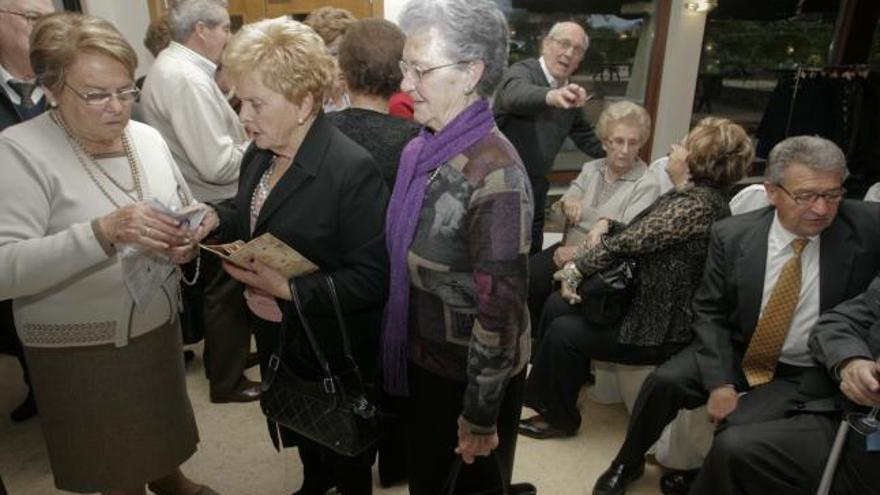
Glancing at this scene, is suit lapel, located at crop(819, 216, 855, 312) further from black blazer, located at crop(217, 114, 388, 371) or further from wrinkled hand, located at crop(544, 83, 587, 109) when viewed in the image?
black blazer, located at crop(217, 114, 388, 371)

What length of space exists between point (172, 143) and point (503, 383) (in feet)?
6.02

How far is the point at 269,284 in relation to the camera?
143 centimetres

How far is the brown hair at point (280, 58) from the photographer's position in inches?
52.9

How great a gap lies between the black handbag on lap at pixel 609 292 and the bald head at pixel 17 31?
2336 millimetres

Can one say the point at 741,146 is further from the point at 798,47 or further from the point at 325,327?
the point at 798,47

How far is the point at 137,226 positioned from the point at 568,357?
1.76 m

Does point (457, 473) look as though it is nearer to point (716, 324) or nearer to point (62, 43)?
point (716, 324)

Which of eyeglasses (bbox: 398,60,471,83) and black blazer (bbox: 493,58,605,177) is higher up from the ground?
eyeglasses (bbox: 398,60,471,83)

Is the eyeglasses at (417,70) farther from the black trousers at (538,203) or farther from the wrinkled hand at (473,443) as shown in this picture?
the black trousers at (538,203)

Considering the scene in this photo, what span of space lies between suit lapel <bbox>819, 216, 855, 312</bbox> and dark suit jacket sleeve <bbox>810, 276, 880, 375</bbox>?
5 centimetres

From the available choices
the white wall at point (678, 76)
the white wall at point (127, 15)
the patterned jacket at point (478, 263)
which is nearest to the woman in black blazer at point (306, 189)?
the patterned jacket at point (478, 263)

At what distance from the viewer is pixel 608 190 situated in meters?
2.88

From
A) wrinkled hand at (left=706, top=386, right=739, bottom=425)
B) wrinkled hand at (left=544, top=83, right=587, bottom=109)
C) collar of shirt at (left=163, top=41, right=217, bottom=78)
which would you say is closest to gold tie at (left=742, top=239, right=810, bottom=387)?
wrinkled hand at (left=706, top=386, right=739, bottom=425)

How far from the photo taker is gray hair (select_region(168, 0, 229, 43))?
241cm
